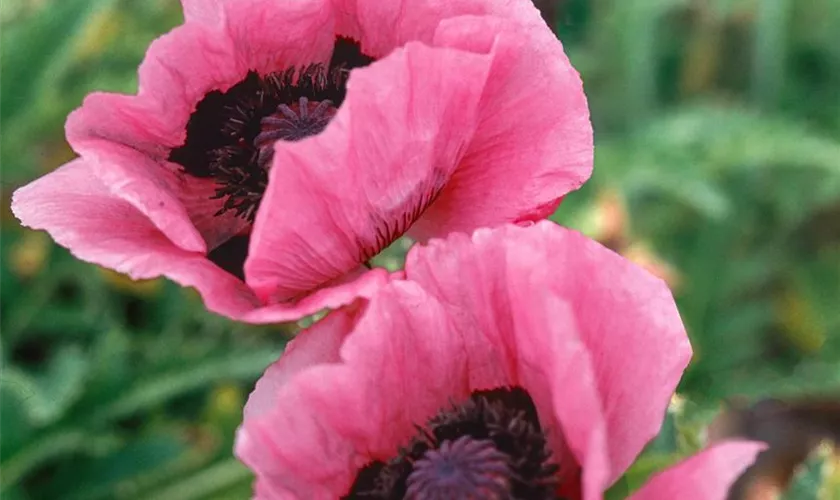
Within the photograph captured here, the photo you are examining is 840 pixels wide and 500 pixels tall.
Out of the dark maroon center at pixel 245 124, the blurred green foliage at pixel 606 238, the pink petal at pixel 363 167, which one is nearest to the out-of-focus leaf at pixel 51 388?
the blurred green foliage at pixel 606 238

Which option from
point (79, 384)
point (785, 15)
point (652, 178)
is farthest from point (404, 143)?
point (785, 15)

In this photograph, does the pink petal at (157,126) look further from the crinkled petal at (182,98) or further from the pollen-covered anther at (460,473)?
the pollen-covered anther at (460,473)

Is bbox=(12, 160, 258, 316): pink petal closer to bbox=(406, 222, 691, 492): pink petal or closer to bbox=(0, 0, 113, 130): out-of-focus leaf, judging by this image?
bbox=(406, 222, 691, 492): pink petal

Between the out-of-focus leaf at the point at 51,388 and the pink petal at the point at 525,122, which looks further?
the out-of-focus leaf at the point at 51,388

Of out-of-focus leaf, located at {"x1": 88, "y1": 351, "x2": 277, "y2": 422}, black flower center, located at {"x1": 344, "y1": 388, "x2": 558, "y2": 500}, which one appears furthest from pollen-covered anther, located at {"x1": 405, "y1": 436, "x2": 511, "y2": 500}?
out-of-focus leaf, located at {"x1": 88, "y1": 351, "x2": 277, "y2": 422}

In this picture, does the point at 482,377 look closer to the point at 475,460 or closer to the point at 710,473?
the point at 475,460
